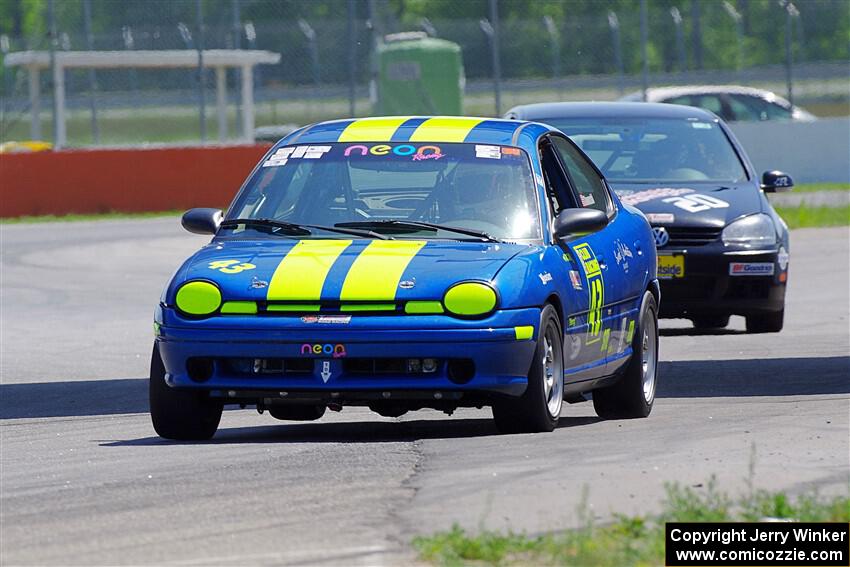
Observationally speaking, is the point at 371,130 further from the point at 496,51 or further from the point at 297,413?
the point at 496,51

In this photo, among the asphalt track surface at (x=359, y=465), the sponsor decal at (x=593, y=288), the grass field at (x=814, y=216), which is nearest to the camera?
the asphalt track surface at (x=359, y=465)

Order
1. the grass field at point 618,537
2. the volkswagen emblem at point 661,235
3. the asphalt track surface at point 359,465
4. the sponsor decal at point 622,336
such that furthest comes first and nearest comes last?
the volkswagen emblem at point 661,235, the sponsor decal at point 622,336, the asphalt track surface at point 359,465, the grass field at point 618,537

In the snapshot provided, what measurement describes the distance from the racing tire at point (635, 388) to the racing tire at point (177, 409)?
2.12m

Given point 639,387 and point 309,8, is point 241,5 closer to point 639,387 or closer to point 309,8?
point 309,8

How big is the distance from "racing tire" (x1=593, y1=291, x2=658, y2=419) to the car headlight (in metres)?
3.05

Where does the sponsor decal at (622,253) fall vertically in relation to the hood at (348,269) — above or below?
below

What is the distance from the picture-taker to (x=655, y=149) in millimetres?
13047

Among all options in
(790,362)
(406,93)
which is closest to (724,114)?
(406,93)

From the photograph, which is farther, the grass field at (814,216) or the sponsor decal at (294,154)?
the grass field at (814,216)

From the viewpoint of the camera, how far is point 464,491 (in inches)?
240

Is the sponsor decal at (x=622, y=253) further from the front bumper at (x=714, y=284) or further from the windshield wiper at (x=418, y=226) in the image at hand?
the front bumper at (x=714, y=284)

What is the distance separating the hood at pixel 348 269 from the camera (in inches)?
293

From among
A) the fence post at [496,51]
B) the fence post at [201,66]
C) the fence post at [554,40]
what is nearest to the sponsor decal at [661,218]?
the fence post at [496,51]

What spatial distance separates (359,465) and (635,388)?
258cm
